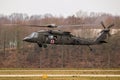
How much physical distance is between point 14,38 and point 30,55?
18.9 ft

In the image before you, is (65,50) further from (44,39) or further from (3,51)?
(44,39)

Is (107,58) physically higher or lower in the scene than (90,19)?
lower

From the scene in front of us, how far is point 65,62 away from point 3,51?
45.6 ft

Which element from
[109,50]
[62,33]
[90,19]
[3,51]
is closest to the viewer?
[62,33]

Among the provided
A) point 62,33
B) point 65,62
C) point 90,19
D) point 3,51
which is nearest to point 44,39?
point 62,33

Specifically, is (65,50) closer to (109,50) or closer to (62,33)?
(109,50)

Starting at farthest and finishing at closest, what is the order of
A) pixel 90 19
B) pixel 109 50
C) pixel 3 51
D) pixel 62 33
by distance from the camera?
pixel 90 19, pixel 3 51, pixel 109 50, pixel 62 33

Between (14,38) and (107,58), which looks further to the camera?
(14,38)

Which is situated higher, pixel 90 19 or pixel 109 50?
pixel 90 19

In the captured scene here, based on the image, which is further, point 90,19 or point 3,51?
point 90,19

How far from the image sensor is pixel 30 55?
78.0 meters

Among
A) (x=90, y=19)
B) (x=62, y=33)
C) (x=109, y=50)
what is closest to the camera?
(x=62, y=33)

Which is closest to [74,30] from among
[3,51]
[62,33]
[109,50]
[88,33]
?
[88,33]

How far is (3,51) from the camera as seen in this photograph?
78.9m
